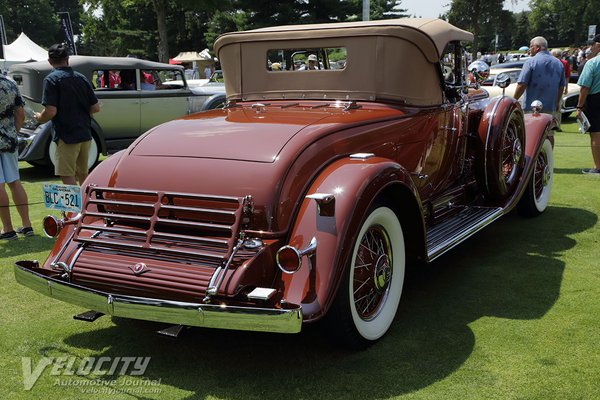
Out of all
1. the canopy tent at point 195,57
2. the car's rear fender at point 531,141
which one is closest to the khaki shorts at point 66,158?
the car's rear fender at point 531,141

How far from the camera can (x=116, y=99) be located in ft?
32.4

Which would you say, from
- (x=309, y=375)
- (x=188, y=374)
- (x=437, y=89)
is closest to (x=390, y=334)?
(x=309, y=375)

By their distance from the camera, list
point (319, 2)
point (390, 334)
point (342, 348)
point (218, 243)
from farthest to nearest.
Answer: point (319, 2), point (390, 334), point (342, 348), point (218, 243)

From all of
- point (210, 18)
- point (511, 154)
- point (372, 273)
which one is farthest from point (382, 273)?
point (210, 18)

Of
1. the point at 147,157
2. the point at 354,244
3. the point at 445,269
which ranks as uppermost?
the point at 147,157

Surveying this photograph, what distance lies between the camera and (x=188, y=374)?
295cm

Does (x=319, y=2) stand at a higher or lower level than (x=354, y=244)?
higher

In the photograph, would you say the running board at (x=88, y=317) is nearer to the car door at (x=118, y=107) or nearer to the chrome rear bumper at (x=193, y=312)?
the chrome rear bumper at (x=193, y=312)

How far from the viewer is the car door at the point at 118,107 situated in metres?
9.80

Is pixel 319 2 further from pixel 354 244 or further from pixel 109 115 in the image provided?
pixel 354 244

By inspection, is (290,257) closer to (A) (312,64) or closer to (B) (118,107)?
(A) (312,64)

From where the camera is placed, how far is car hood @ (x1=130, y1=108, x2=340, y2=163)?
3154 millimetres

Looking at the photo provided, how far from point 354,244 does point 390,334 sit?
2.40 ft

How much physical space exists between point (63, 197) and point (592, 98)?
21.8ft
